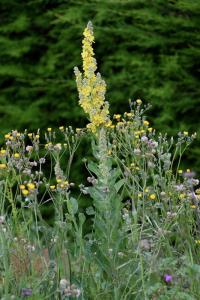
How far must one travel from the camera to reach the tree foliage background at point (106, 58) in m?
5.53

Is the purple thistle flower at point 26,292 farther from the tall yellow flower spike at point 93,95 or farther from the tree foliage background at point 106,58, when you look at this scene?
the tree foliage background at point 106,58

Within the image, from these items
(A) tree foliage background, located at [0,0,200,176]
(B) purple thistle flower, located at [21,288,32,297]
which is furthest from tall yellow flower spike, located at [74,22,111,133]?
(A) tree foliage background, located at [0,0,200,176]

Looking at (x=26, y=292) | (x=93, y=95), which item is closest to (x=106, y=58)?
(x=93, y=95)

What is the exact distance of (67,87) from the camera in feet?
19.1

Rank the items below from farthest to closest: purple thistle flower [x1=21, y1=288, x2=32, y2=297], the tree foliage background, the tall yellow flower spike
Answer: the tree foliage background, the tall yellow flower spike, purple thistle flower [x1=21, y1=288, x2=32, y2=297]

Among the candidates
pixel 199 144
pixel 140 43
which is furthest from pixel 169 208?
pixel 140 43

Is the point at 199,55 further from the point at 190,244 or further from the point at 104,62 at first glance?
the point at 190,244

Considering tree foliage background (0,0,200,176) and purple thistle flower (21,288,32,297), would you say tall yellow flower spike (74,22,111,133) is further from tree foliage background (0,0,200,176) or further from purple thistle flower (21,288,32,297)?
tree foliage background (0,0,200,176)

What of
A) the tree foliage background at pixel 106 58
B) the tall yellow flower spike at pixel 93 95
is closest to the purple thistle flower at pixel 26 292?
the tall yellow flower spike at pixel 93 95

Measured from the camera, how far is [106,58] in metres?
5.82

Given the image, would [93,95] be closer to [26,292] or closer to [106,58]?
[26,292]

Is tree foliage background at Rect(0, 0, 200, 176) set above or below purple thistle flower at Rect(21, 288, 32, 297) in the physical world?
above

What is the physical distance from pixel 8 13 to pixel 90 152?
140 centimetres

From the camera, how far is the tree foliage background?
553 cm
